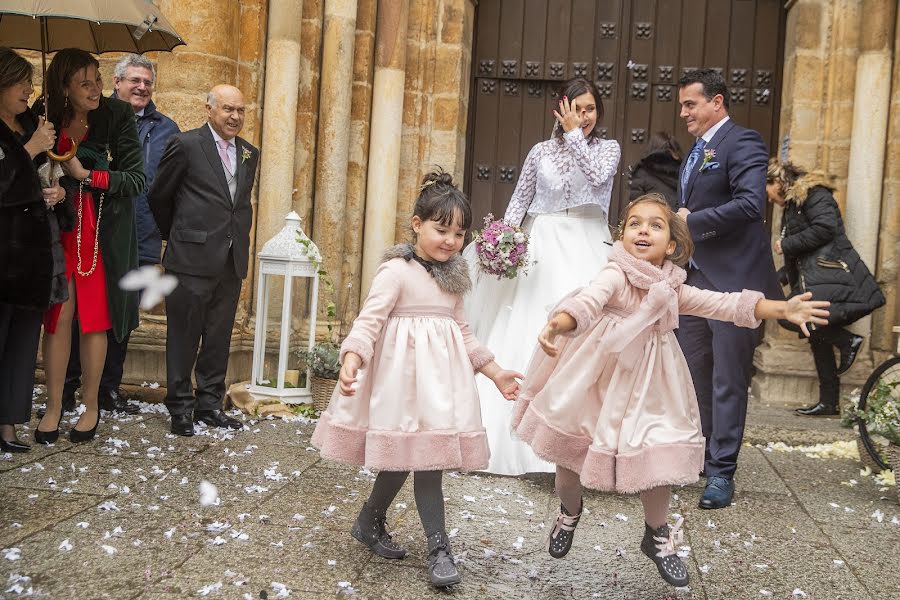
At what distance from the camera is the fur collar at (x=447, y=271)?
3.32 meters

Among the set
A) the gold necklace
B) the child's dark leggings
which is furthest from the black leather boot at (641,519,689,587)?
the gold necklace

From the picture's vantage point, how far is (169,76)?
6355 mm

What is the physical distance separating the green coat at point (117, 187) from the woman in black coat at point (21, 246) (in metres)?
0.36

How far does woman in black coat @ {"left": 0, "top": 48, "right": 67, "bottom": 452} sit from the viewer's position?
14.0 feet

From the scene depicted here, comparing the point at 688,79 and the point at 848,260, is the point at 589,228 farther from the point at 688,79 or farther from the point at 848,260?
the point at 848,260

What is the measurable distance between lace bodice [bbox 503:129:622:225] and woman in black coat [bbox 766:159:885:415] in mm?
1807

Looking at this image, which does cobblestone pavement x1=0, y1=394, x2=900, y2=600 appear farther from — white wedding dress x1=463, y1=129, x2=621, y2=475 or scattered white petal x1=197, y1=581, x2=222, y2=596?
white wedding dress x1=463, y1=129, x2=621, y2=475

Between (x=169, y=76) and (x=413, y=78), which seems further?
(x=413, y=78)

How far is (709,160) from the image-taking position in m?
4.59

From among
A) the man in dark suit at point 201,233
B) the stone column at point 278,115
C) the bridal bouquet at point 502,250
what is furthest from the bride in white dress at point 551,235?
the stone column at point 278,115

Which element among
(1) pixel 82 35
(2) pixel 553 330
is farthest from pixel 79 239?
(2) pixel 553 330

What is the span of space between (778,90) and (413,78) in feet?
8.83

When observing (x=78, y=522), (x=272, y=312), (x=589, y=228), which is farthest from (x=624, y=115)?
(x=78, y=522)

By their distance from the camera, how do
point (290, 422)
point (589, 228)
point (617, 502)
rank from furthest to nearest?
point (290, 422)
point (589, 228)
point (617, 502)
